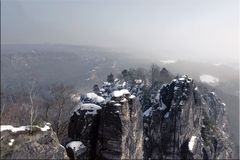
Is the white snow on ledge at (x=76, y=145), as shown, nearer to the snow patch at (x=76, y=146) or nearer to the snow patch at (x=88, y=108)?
the snow patch at (x=76, y=146)

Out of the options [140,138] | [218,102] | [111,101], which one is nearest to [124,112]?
[111,101]

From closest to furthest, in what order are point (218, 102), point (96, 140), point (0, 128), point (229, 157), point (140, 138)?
point (0, 128) → point (96, 140) → point (140, 138) → point (229, 157) → point (218, 102)

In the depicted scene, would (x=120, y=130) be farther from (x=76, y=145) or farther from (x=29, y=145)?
(x=29, y=145)

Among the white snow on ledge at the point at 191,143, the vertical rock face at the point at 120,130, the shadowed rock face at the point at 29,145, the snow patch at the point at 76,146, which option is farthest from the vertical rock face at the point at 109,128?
the white snow on ledge at the point at 191,143

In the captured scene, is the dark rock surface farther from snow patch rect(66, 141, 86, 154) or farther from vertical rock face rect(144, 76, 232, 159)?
vertical rock face rect(144, 76, 232, 159)

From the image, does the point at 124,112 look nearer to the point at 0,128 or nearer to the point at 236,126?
the point at 0,128

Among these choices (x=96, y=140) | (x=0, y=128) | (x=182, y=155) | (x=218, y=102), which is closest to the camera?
(x=0, y=128)

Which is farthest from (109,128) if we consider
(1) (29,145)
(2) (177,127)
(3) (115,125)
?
(2) (177,127)

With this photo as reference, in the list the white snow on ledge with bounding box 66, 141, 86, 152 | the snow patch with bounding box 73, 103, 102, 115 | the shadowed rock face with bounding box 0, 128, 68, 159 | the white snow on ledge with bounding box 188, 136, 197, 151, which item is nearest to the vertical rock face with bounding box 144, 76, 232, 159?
the white snow on ledge with bounding box 188, 136, 197, 151

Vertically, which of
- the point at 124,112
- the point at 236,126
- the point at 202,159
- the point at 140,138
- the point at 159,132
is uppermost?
the point at 124,112
